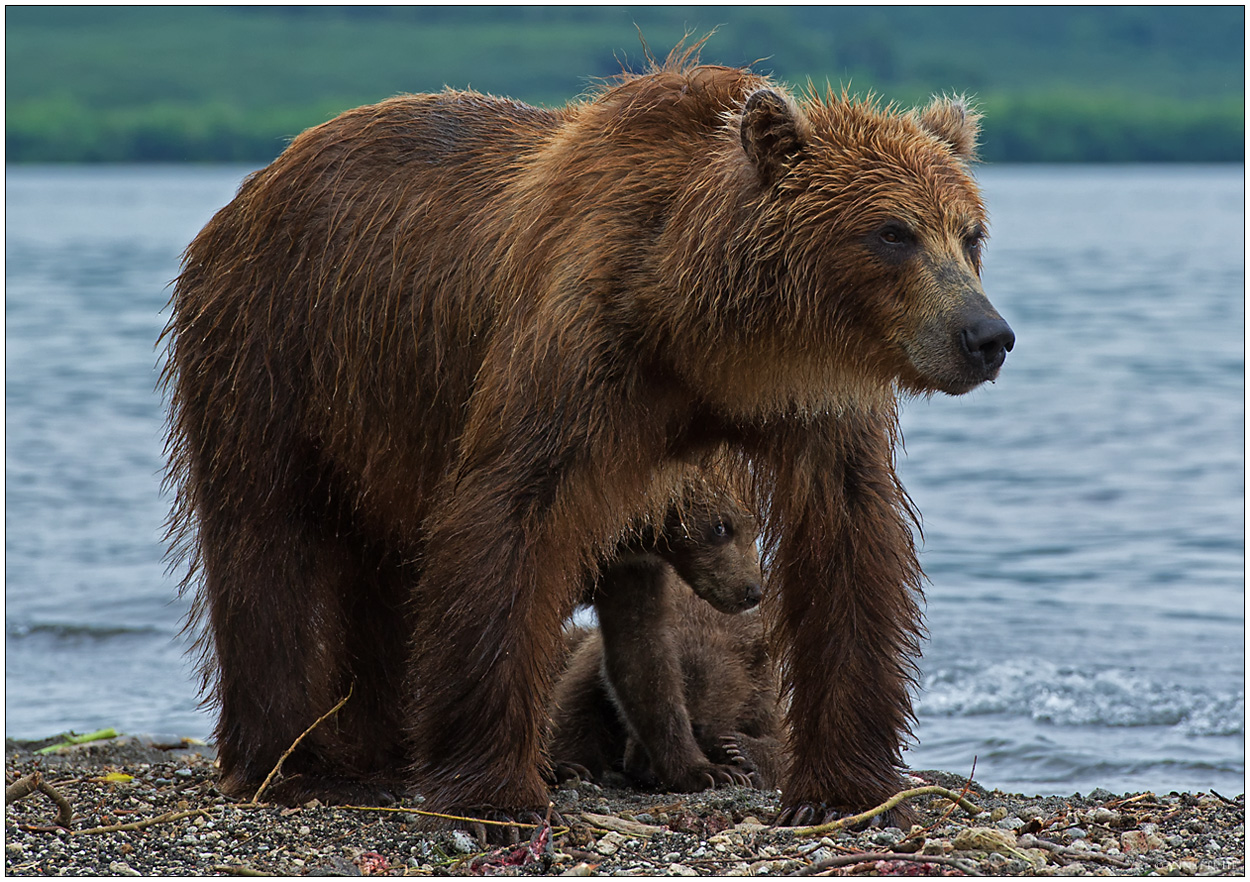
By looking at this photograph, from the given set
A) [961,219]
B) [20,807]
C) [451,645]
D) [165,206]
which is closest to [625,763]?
[451,645]

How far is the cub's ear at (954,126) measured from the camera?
18.2 feet

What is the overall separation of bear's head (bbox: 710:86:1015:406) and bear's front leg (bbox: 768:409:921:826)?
492mm

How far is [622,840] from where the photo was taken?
18.1 feet

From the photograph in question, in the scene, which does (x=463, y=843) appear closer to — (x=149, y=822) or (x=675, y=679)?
(x=149, y=822)

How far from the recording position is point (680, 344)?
5.26 meters

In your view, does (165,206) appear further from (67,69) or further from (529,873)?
(529,873)

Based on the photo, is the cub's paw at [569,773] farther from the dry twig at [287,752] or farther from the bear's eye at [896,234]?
the bear's eye at [896,234]

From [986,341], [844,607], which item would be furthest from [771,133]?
[844,607]

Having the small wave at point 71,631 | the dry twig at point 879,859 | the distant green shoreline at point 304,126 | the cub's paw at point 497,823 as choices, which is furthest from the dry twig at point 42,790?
the distant green shoreline at point 304,126

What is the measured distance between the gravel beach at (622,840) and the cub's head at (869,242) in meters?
1.56

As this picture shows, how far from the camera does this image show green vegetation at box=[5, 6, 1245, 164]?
256 ft

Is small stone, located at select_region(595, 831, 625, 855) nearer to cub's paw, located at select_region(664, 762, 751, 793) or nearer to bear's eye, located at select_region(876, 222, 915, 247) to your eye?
cub's paw, located at select_region(664, 762, 751, 793)

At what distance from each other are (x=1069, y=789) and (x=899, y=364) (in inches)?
140

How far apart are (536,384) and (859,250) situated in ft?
3.70
